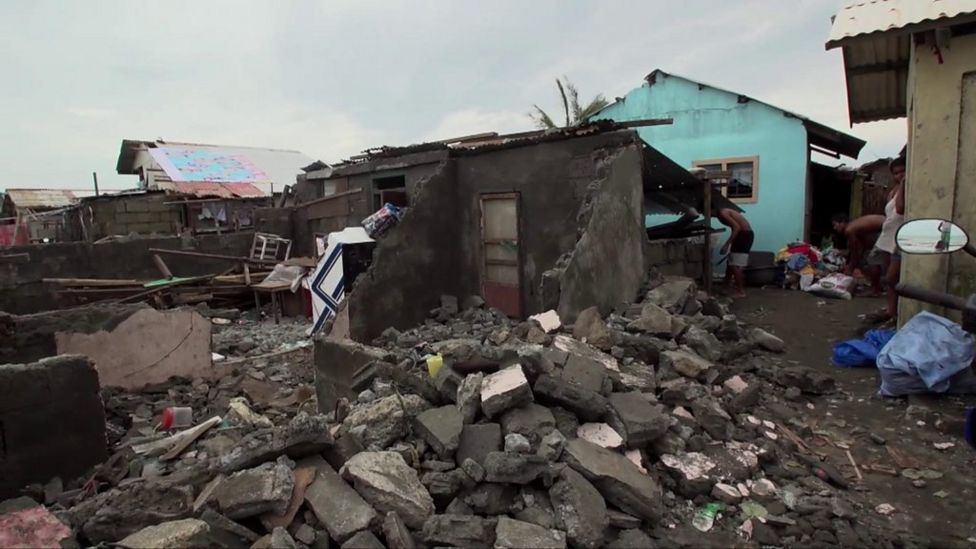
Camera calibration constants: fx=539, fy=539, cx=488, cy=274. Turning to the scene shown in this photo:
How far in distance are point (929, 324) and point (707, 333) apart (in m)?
1.77

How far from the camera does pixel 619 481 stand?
9.28 ft

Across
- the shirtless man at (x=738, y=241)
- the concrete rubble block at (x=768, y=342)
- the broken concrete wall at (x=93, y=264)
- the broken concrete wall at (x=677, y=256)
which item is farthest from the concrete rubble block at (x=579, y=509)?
the broken concrete wall at (x=93, y=264)

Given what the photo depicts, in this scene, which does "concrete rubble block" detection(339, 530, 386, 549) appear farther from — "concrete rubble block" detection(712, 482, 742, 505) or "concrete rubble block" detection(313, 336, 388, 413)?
"concrete rubble block" detection(313, 336, 388, 413)

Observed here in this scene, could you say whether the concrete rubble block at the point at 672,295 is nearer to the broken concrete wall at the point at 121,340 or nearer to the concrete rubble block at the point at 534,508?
the concrete rubble block at the point at 534,508

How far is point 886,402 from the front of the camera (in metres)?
4.59

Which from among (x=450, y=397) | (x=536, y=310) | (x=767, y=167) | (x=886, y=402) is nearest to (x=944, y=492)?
(x=886, y=402)

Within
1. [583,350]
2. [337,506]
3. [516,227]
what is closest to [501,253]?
[516,227]

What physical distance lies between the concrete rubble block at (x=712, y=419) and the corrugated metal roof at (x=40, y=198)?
26.2 metres

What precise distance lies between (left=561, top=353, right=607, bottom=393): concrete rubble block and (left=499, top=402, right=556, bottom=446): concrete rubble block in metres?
0.43

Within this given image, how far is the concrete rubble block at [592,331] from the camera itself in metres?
4.79

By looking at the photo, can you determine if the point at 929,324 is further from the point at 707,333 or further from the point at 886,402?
the point at 707,333

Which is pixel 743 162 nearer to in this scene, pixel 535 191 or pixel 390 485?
pixel 535 191

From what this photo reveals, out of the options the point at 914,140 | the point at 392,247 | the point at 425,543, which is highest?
the point at 914,140

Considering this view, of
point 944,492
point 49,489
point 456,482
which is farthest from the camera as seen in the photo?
point 49,489
